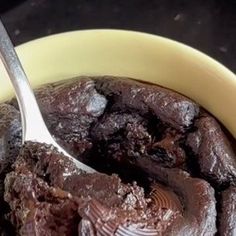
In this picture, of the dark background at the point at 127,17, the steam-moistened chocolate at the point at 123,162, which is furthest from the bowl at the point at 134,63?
the dark background at the point at 127,17

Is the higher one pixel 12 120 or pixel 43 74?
pixel 43 74

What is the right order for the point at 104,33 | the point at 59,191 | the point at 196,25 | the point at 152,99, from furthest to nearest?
the point at 196,25
the point at 104,33
the point at 152,99
the point at 59,191

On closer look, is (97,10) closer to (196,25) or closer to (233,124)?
(196,25)

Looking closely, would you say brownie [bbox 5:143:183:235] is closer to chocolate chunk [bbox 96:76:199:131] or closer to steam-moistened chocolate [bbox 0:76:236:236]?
steam-moistened chocolate [bbox 0:76:236:236]

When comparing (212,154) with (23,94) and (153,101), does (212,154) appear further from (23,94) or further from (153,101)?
(23,94)

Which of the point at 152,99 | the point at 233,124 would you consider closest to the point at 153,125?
the point at 152,99

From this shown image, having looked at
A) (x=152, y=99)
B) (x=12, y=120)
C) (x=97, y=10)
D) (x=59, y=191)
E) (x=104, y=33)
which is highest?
(x=97, y=10)
